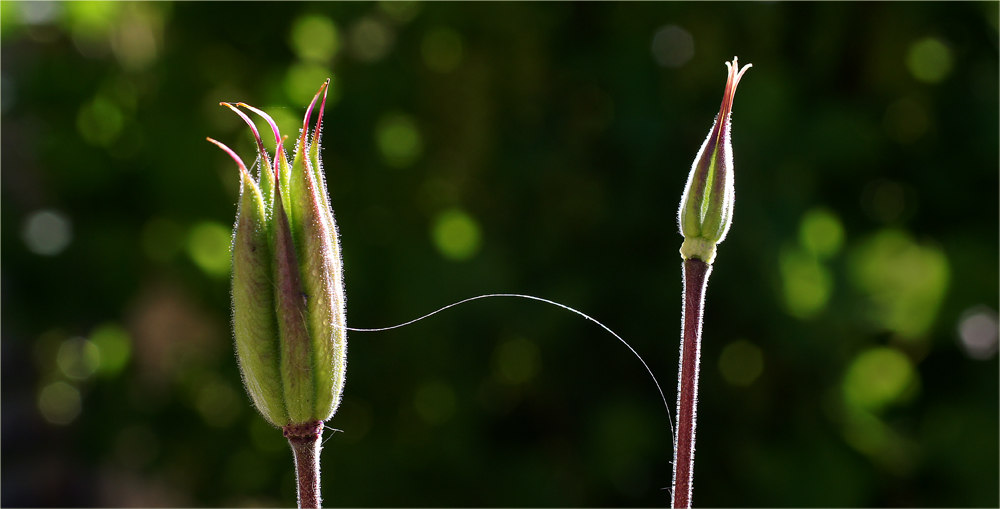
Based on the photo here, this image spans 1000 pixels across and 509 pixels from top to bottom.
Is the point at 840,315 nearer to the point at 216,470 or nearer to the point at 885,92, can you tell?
the point at 885,92

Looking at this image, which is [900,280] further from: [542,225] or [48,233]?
[48,233]

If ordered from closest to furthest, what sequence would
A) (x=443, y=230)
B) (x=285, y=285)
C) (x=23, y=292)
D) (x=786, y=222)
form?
(x=285, y=285), (x=786, y=222), (x=443, y=230), (x=23, y=292)

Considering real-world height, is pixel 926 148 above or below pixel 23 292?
above

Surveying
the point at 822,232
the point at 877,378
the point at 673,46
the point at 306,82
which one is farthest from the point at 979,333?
the point at 306,82

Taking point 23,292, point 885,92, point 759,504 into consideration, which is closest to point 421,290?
point 759,504

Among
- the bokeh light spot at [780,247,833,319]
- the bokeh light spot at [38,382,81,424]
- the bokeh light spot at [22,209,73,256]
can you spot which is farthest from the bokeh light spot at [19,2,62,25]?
the bokeh light spot at [780,247,833,319]

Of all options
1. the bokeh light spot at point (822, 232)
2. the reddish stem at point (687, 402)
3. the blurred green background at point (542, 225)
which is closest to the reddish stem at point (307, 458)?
the reddish stem at point (687, 402)

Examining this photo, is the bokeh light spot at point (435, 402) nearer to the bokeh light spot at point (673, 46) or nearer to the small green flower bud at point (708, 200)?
the bokeh light spot at point (673, 46)

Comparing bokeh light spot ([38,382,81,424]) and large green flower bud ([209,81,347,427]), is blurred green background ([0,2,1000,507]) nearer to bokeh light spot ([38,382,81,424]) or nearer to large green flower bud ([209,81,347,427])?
bokeh light spot ([38,382,81,424])
